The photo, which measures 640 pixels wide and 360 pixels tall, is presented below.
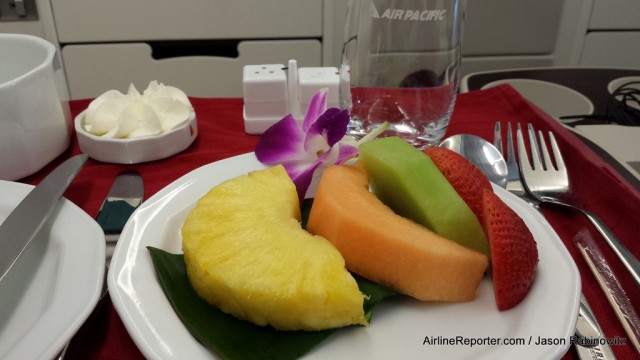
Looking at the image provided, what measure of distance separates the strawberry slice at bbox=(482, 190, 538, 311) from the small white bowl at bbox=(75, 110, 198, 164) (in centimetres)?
43

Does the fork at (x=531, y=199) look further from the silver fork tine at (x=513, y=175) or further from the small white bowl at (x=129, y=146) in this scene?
the small white bowl at (x=129, y=146)

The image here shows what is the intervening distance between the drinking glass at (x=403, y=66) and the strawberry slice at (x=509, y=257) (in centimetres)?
30

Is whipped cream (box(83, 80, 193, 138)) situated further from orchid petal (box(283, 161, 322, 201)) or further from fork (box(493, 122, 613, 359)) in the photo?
fork (box(493, 122, 613, 359))

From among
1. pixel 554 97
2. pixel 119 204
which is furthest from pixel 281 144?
pixel 554 97

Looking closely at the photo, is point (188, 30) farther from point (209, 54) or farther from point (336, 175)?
point (336, 175)

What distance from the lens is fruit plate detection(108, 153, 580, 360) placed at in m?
0.33

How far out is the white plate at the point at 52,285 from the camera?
1.04 ft

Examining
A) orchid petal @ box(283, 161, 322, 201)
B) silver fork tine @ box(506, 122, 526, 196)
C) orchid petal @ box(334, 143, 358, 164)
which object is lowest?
silver fork tine @ box(506, 122, 526, 196)

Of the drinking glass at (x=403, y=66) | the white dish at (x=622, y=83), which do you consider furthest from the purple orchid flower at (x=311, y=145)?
the white dish at (x=622, y=83)

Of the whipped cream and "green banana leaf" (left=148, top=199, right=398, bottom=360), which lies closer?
"green banana leaf" (left=148, top=199, right=398, bottom=360)

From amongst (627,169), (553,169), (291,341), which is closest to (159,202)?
(291,341)

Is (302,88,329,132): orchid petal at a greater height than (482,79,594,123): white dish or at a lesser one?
greater

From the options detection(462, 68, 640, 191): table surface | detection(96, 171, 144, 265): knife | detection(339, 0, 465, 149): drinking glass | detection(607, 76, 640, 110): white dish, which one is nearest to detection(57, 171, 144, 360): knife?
detection(96, 171, 144, 265): knife

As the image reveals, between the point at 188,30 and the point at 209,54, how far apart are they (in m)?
0.10
